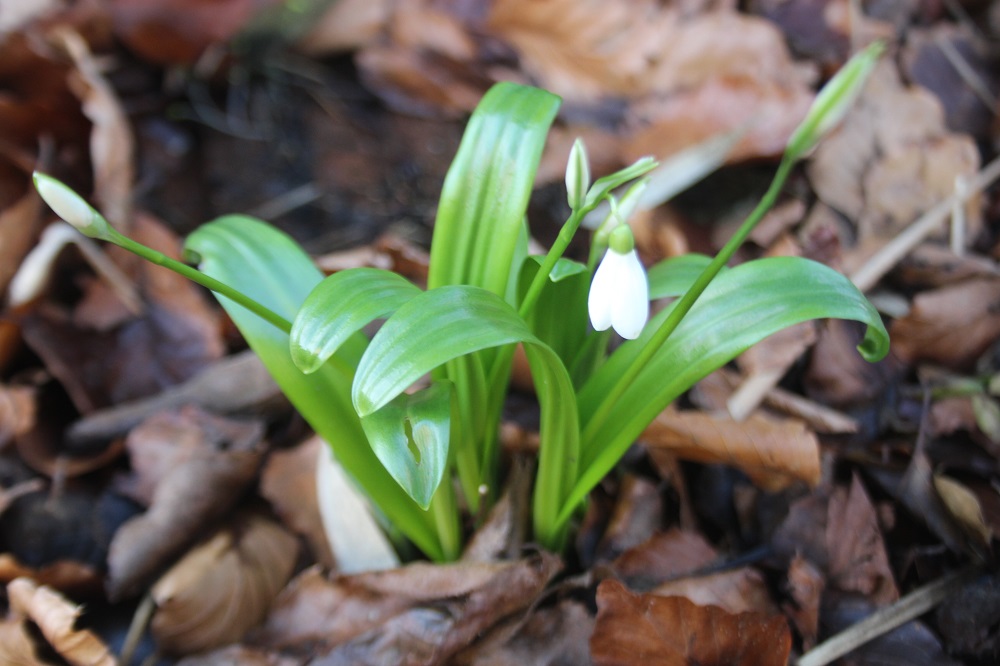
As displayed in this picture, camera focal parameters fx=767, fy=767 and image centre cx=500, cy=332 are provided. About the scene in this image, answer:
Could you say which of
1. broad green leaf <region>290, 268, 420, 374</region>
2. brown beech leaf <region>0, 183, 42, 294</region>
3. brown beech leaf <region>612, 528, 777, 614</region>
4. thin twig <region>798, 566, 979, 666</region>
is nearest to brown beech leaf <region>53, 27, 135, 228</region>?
brown beech leaf <region>0, 183, 42, 294</region>

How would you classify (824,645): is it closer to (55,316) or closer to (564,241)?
(564,241)

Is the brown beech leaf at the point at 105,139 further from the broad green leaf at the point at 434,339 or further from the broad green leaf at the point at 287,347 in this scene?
the broad green leaf at the point at 434,339

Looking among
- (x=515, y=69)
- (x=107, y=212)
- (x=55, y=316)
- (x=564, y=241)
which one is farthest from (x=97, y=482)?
(x=515, y=69)

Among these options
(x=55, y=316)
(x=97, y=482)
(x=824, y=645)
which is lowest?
(x=824, y=645)

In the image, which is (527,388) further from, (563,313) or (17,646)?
(17,646)

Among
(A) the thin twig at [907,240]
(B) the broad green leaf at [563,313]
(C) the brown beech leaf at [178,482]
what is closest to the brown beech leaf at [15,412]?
(C) the brown beech leaf at [178,482]

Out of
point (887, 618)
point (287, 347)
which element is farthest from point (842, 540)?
point (287, 347)
